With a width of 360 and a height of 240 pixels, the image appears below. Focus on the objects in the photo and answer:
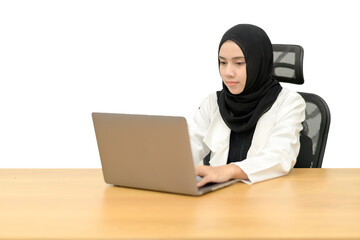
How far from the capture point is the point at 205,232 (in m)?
1.56

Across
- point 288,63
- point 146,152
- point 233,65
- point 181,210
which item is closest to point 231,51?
point 233,65

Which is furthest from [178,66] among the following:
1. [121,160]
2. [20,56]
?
[121,160]

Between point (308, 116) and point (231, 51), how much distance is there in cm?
49

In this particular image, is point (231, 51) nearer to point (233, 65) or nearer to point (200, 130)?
point (233, 65)

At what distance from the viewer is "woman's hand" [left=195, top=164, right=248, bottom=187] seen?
2.03 meters

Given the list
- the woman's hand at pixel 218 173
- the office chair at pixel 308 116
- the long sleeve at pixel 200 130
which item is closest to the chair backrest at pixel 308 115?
the office chair at pixel 308 116

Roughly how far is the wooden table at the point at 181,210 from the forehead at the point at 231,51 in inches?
23.9

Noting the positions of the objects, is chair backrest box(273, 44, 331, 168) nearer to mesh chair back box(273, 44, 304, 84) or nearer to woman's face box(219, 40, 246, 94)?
mesh chair back box(273, 44, 304, 84)

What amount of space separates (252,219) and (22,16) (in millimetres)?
2903

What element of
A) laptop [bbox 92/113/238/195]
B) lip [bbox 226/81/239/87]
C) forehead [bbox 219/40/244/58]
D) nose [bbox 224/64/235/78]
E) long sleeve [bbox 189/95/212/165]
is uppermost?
forehead [bbox 219/40/244/58]

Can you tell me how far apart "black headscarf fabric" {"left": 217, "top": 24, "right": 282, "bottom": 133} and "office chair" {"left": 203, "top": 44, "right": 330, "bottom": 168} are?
85mm

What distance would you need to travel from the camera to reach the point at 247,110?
2660 mm

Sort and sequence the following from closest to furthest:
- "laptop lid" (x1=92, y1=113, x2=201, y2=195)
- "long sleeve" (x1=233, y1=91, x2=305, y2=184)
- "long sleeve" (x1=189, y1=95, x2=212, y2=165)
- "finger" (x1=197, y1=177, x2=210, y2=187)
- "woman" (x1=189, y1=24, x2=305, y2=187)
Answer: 1. "laptop lid" (x1=92, y1=113, x2=201, y2=195)
2. "finger" (x1=197, y1=177, x2=210, y2=187)
3. "long sleeve" (x1=233, y1=91, x2=305, y2=184)
4. "woman" (x1=189, y1=24, x2=305, y2=187)
5. "long sleeve" (x1=189, y1=95, x2=212, y2=165)

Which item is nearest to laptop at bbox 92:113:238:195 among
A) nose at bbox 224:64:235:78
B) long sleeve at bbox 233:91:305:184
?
long sleeve at bbox 233:91:305:184
